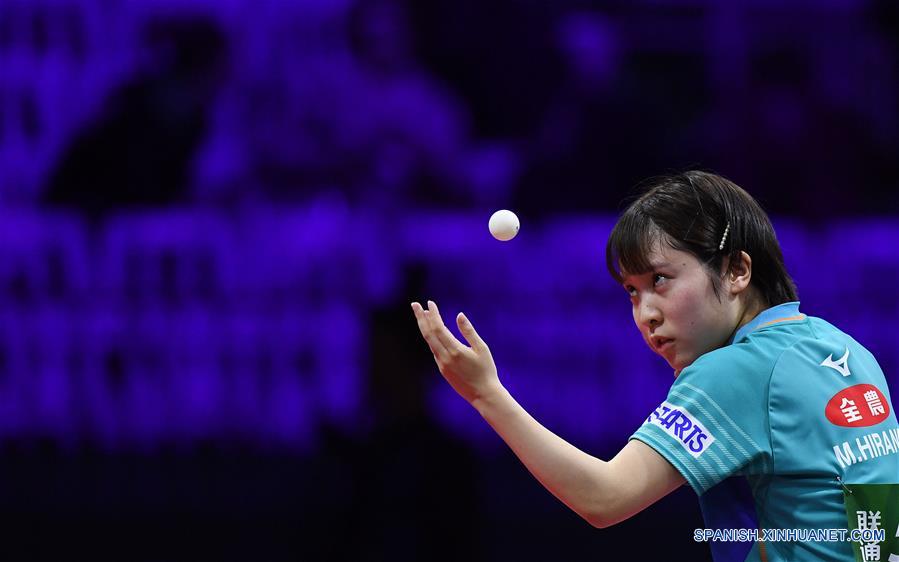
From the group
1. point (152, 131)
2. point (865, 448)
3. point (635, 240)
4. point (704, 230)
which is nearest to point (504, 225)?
point (635, 240)

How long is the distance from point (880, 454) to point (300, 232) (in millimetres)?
3646

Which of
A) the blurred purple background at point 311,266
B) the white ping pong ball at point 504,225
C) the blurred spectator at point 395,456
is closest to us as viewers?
the white ping pong ball at point 504,225

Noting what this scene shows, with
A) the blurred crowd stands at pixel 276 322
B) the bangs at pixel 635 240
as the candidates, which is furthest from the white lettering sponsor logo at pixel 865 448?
the blurred crowd stands at pixel 276 322

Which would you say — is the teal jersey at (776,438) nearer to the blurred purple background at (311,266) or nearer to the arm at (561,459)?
the arm at (561,459)

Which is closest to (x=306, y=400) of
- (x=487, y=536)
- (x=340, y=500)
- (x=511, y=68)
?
(x=340, y=500)

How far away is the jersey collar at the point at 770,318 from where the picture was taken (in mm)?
1964

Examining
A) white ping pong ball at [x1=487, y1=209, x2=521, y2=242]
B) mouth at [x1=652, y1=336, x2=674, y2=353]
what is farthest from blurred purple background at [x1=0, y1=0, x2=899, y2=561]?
mouth at [x1=652, y1=336, x2=674, y2=353]

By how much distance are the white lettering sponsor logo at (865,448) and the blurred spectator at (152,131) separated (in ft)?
12.9

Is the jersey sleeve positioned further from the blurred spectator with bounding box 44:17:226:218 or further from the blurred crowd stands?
the blurred spectator with bounding box 44:17:226:218

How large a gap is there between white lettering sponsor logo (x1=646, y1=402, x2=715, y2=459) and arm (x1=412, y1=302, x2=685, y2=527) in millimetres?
45

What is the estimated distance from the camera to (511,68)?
5.42 meters

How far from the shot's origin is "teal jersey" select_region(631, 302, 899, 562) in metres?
1.80

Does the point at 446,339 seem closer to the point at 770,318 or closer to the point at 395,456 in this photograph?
the point at 770,318

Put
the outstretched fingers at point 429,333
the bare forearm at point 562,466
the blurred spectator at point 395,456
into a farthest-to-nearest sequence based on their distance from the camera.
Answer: the blurred spectator at point 395,456 < the outstretched fingers at point 429,333 < the bare forearm at point 562,466
